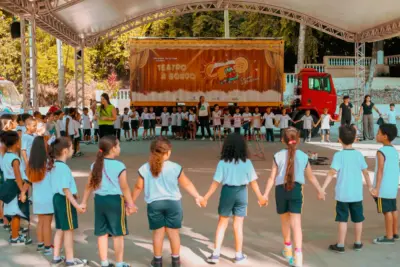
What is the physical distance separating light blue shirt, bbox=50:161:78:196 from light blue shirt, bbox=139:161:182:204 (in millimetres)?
790

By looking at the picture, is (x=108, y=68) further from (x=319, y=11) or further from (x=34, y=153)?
(x=34, y=153)

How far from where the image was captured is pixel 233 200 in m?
5.36

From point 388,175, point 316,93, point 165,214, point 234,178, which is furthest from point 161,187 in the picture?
point 316,93

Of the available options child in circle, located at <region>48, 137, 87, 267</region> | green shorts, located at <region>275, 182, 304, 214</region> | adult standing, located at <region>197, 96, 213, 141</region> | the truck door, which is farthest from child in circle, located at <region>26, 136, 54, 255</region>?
the truck door

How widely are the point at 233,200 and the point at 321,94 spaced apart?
15947 millimetres

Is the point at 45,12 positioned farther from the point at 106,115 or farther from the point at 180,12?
the point at 180,12

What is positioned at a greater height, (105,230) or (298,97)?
(298,97)

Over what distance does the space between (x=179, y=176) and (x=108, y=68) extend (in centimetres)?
3623

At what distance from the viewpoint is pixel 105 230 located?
16.6 ft

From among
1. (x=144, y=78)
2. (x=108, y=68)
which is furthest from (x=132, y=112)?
(x=108, y=68)

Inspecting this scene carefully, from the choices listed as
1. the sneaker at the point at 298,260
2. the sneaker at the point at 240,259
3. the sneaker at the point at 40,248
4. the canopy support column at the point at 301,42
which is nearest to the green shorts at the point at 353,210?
the sneaker at the point at 298,260

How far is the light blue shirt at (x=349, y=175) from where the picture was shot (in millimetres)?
5728

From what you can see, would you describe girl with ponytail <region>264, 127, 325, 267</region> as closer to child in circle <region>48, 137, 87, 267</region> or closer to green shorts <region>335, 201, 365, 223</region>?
green shorts <region>335, 201, 365, 223</region>

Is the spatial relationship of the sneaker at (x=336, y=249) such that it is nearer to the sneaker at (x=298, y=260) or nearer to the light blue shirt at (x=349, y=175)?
the light blue shirt at (x=349, y=175)
